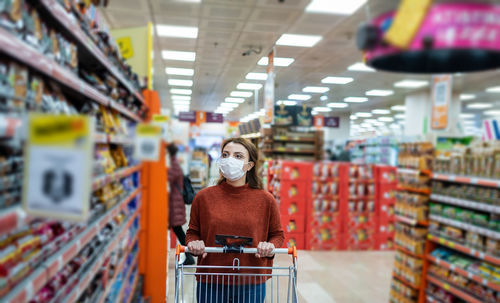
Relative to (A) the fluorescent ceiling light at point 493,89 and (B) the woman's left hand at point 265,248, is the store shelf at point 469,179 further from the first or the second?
(B) the woman's left hand at point 265,248

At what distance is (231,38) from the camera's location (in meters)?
1.91

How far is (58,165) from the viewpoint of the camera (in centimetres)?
75

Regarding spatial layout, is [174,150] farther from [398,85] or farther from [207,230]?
[398,85]

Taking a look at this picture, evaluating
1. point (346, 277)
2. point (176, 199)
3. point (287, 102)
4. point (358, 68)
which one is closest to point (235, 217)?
point (287, 102)

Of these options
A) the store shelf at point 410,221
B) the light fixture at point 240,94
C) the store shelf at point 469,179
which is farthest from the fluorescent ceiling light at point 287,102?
the store shelf at point 410,221

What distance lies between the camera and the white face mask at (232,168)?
210 cm

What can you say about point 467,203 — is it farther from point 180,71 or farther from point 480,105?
point 180,71

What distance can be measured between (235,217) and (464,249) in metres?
2.49

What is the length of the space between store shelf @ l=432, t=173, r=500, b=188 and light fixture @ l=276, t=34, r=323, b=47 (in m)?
2.38

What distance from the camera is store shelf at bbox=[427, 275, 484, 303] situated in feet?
10.7

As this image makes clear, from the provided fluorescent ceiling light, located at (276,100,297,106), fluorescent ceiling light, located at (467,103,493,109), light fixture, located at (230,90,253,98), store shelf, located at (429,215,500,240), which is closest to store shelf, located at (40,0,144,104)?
light fixture, located at (230,90,253,98)

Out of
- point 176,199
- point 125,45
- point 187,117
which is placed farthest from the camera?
point 176,199

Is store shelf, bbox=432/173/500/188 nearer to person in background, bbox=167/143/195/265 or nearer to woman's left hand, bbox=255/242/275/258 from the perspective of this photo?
woman's left hand, bbox=255/242/275/258

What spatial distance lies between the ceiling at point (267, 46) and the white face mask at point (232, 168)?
0.43 metres
